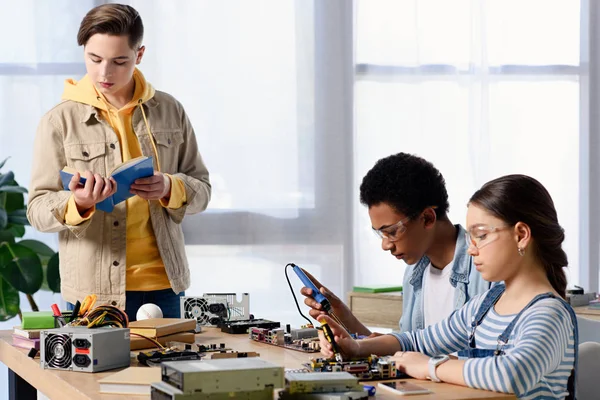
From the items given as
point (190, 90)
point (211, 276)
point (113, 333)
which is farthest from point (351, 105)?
point (113, 333)

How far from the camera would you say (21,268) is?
3.56m

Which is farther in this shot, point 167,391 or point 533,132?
point 533,132

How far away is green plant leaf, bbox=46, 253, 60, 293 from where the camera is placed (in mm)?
3598

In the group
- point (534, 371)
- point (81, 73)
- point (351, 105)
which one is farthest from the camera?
point (351, 105)

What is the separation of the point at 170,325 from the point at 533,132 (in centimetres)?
281

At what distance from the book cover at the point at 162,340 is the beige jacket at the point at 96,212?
37 centimetres

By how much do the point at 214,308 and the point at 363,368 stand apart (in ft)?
2.85

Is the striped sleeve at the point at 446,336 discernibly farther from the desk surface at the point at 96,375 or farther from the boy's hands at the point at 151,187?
the boy's hands at the point at 151,187

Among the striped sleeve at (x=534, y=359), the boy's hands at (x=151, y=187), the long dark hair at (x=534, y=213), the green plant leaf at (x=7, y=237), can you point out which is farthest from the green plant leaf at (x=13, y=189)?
the striped sleeve at (x=534, y=359)

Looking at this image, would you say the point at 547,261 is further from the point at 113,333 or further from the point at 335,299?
the point at 113,333

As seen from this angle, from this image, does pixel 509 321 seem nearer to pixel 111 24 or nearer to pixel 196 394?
pixel 196 394

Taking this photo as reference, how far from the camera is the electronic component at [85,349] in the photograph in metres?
1.74

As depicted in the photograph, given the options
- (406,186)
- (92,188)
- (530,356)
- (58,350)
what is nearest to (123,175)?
(92,188)

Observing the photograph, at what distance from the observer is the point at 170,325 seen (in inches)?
82.4
